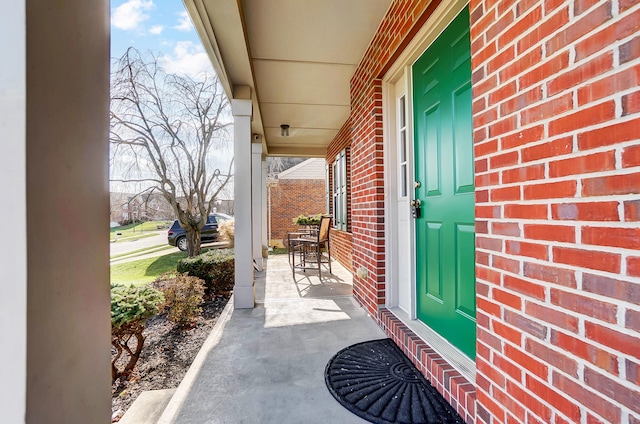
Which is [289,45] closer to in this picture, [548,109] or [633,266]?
[548,109]

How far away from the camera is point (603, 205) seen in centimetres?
82

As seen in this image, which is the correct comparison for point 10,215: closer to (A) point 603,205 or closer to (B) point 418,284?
(A) point 603,205

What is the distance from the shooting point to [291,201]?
1227 centimetres

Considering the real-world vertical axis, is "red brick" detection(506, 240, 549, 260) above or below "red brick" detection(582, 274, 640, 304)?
above

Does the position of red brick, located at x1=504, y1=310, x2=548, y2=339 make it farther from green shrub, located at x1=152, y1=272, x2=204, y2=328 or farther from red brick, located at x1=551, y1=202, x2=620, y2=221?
green shrub, located at x1=152, y1=272, x2=204, y2=328

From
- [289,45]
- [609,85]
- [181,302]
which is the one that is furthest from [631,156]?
[181,302]

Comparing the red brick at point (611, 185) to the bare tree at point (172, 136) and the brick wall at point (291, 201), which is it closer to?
the bare tree at point (172, 136)

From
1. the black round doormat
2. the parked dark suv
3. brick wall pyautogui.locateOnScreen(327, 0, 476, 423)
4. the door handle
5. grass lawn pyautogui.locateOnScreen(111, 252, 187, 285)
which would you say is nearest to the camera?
the black round doormat

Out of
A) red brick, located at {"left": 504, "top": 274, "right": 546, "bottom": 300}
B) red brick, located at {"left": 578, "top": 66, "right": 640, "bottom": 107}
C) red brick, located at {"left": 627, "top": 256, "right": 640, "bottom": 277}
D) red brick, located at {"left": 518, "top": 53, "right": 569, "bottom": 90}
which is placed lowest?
red brick, located at {"left": 504, "top": 274, "right": 546, "bottom": 300}

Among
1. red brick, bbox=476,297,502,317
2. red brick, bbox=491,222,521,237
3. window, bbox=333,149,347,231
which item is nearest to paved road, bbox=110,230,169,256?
window, bbox=333,149,347,231

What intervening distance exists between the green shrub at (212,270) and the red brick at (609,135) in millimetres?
4383

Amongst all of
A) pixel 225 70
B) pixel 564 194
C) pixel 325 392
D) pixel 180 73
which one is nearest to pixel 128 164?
pixel 180 73

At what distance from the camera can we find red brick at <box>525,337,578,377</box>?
90 centimetres

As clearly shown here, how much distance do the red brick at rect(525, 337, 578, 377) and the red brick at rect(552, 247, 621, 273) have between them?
0.29 metres
